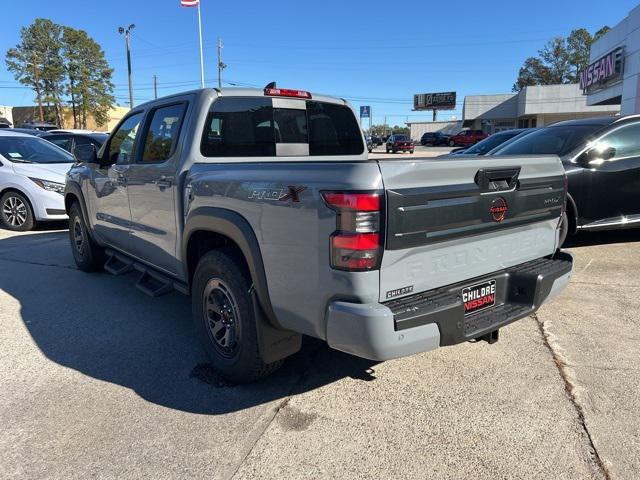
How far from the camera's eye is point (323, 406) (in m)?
3.04

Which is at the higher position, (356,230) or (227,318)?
(356,230)

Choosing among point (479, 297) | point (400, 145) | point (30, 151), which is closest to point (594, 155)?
A: point (479, 297)

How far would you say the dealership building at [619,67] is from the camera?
2095cm

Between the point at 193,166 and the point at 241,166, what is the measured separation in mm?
609

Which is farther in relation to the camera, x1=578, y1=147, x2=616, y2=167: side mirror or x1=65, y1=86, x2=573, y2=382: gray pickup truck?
x1=578, y1=147, x2=616, y2=167: side mirror

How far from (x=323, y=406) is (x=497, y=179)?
1.73 metres

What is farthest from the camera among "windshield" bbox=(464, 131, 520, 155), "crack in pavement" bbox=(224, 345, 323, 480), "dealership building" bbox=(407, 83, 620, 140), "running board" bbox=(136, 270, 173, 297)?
"dealership building" bbox=(407, 83, 620, 140)

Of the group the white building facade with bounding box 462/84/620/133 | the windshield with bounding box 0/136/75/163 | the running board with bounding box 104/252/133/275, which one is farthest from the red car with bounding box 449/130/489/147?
the running board with bounding box 104/252/133/275

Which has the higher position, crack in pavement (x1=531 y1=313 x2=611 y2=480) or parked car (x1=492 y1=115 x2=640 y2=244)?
parked car (x1=492 y1=115 x2=640 y2=244)

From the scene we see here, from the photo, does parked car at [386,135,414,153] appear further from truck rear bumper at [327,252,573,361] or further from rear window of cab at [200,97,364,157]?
truck rear bumper at [327,252,573,361]

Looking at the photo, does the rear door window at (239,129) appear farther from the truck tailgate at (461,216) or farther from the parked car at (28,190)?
the parked car at (28,190)

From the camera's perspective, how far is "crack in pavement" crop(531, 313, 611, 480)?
8.10 ft

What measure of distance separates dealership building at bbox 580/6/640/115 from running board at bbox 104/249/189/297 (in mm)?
21948

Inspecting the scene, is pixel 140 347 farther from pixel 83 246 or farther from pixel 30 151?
pixel 30 151
